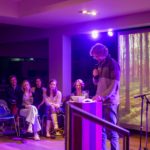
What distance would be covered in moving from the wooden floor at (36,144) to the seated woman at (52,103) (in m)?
0.35

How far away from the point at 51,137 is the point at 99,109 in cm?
321

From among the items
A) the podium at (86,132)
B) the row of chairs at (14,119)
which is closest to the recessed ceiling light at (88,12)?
the row of chairs at (14,119)

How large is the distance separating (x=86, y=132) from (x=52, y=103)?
3542 mm

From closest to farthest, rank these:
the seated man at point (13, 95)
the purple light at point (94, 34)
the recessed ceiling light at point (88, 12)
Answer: the recessed ceiling light at point (88, 12), the seated man at point (13, 95), the purple light at point (94, 34)

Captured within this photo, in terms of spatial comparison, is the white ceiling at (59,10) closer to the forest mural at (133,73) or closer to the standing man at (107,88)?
the forest mural at (133,73)

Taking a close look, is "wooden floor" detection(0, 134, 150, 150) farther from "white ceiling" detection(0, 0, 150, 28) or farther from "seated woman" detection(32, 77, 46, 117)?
"white ceiling" detection(0, 0, 150, 28)

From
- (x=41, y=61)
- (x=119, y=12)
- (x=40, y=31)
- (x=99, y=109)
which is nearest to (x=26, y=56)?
(x=41, y=61)

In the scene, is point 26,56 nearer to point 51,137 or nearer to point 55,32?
point 55,32

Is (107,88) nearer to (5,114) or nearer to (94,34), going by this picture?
(5,114)

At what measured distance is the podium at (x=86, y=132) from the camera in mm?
3641

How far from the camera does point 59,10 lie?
6094 millimetres

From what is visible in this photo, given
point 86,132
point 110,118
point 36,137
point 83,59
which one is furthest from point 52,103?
point 86,132

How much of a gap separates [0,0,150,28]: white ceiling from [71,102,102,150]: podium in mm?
2124

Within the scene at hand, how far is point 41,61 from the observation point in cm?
953
